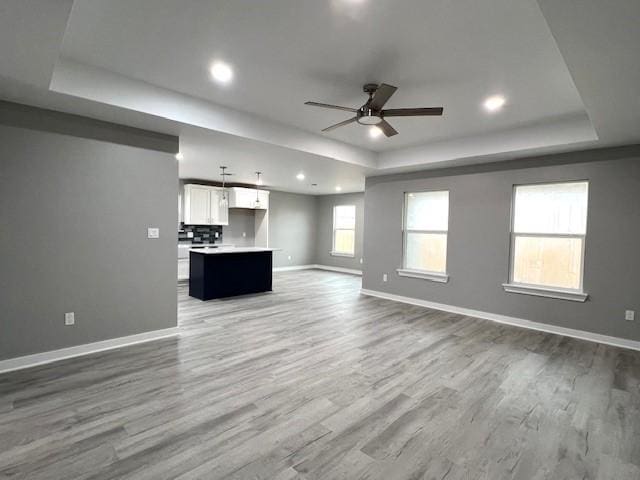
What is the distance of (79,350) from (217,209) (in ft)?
17.0

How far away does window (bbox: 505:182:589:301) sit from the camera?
13.7ft

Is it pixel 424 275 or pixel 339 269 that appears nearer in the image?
pixel 424 275

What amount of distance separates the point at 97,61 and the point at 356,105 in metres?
2.34

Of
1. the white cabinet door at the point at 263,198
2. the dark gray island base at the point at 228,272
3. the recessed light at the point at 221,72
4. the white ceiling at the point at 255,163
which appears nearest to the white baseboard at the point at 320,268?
the white cabinet door at the point at 263,198

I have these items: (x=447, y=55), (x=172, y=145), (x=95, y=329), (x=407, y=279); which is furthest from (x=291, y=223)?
(x=447, y=55)

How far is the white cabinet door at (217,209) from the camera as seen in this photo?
7961 millimetres

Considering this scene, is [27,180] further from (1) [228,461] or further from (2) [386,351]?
(2) [386,351]

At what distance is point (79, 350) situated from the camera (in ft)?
10.5

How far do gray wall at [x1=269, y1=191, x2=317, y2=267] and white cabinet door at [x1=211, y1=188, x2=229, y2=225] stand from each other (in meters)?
1.61

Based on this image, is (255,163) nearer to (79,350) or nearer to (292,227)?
(79,350)

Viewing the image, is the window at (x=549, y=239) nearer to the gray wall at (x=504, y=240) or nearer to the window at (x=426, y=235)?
the gray wall at (x=504, y=240)

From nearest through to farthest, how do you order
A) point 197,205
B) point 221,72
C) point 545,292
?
point 221,72 < point 545,292 < point 197,205

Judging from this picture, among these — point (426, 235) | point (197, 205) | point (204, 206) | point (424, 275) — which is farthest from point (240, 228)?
point (424, 275)

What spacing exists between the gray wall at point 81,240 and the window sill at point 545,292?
450 centimetres
